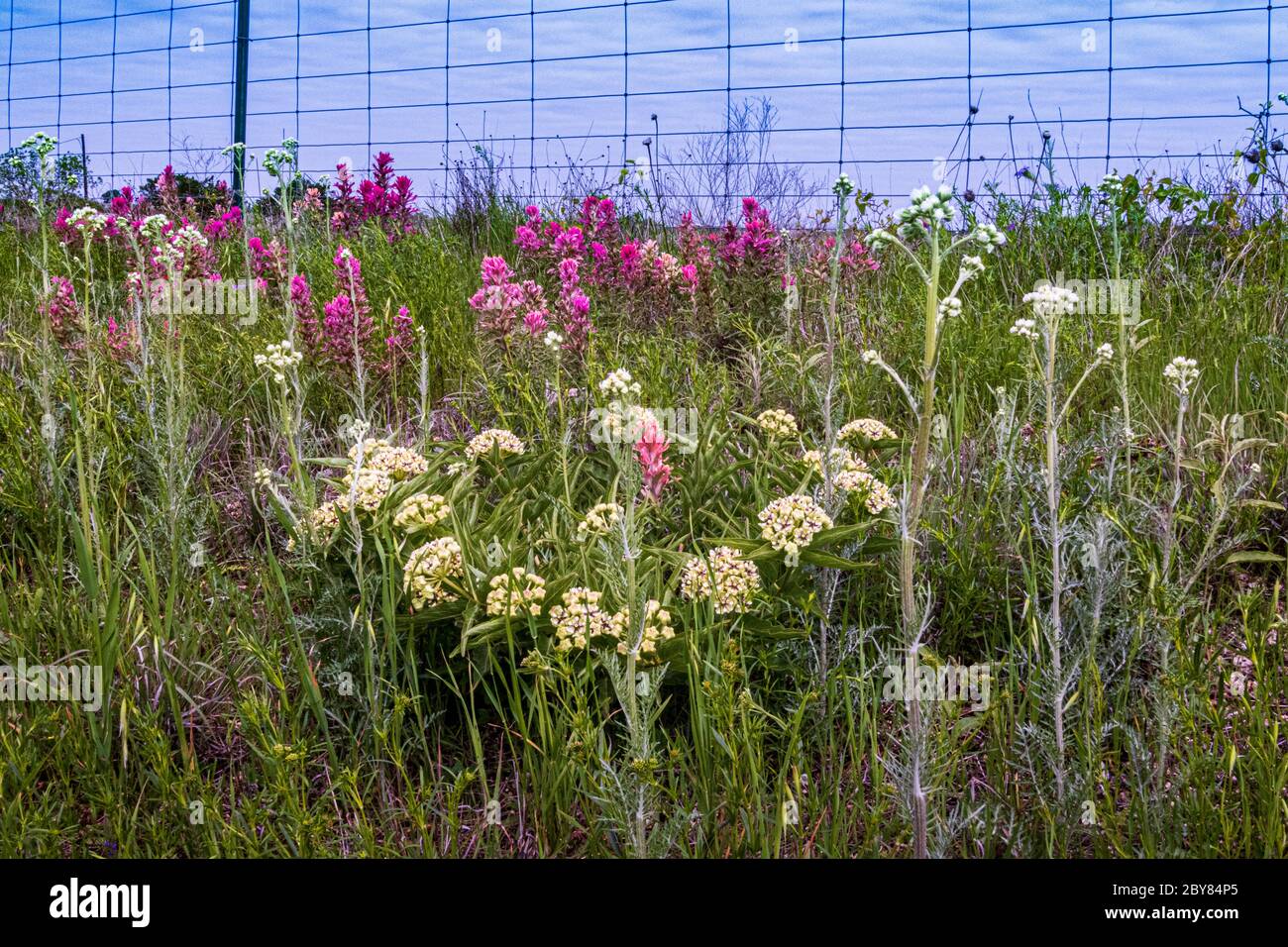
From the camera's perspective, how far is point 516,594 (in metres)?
2.00

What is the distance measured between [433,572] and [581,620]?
12.9 inches

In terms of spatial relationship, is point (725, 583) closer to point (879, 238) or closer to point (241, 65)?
point (879, 238)

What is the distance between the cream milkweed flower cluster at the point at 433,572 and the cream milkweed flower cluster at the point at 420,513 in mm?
131

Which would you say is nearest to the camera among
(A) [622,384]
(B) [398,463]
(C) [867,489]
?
(A) [622,384]

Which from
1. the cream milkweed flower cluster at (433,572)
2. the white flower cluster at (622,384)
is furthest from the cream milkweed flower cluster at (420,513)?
the white flower cluster at (622,384)

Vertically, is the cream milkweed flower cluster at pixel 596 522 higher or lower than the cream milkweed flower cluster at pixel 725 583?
higher

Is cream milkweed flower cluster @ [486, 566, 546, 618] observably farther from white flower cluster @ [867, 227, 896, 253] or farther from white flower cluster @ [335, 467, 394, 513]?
white flower cluster @ [867, 227, 896, 253]

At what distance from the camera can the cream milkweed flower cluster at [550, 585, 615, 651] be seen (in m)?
1.93

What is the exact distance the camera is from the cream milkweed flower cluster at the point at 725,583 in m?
2.06

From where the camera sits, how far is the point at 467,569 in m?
2.04

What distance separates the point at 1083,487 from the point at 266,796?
2.14 m

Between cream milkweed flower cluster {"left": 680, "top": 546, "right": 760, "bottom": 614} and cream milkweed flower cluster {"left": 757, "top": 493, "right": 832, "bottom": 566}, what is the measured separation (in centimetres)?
8

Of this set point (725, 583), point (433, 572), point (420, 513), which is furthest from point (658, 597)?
point (420, 513)

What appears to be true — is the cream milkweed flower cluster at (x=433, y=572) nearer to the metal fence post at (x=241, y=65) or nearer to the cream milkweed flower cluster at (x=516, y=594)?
the cream milkweed flower cluster at (x=516, y=594)
